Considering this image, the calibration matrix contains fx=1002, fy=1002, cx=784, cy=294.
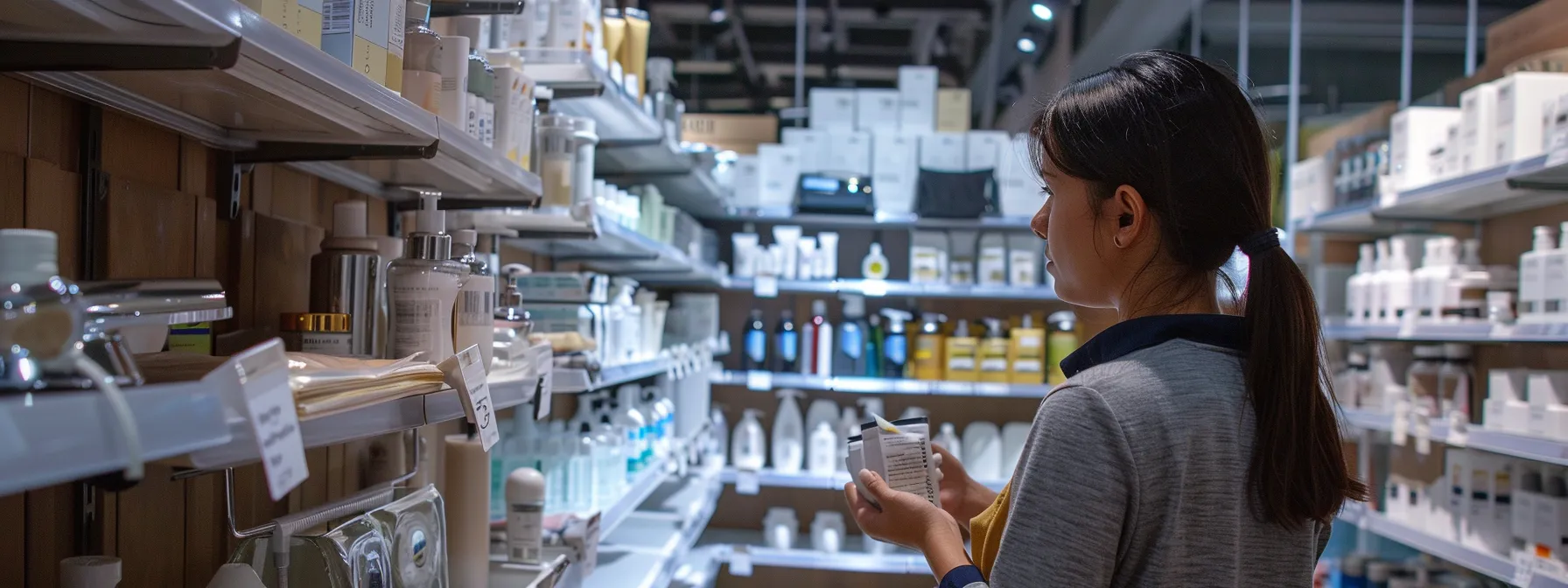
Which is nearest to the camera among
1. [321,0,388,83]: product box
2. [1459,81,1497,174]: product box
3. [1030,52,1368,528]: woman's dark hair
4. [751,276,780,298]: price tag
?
[321,0,388,83]: product box

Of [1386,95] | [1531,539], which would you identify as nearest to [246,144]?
[1531,539]

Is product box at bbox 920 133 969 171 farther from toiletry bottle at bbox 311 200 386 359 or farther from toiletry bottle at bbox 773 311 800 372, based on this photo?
toiletry bottle at bbox 311 200 386 359

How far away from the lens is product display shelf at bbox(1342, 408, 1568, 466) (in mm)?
2311

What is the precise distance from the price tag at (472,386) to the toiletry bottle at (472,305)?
0.21 m

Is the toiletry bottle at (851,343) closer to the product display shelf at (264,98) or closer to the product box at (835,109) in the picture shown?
the product box at (835,109)

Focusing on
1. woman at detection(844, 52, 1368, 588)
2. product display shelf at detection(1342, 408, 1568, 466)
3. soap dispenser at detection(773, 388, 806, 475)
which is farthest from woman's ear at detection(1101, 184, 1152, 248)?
soap dispenser at detection(773, 388, 806, 475)

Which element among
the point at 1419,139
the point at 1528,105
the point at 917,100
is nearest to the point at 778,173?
the point at 917,100

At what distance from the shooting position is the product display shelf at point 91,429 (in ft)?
1.45

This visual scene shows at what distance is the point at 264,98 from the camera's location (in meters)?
0.97

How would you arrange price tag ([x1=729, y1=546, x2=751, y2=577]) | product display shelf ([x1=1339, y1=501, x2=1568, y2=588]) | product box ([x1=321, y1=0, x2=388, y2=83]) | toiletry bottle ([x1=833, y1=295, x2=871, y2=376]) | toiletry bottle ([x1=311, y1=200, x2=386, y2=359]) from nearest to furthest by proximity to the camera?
product box ([x1=321, y1=0, x2=388, y2=83]) < toiletry bottle ([x1=311, y1=200, x2=386, y2=359]) < product display shelf ([x1=1339, y1=501, x2=1568, y2=588]) < price tag ([x1=729, y1=546, x2=751, y2=577]) < toiletry bottle ([x1=833, y1=295, x2=871, y2=376])

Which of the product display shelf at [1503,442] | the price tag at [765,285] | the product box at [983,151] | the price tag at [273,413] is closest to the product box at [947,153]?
the product box at [983,151]

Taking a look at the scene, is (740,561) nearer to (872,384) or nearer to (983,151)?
(872,384)

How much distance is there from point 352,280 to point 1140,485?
0.92 metres

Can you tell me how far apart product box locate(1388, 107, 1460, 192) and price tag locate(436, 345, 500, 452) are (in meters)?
2.92
